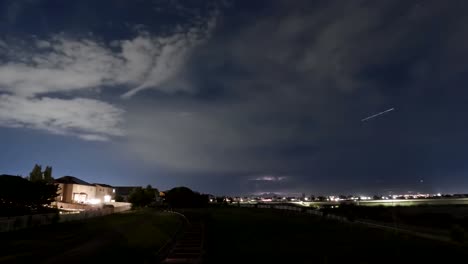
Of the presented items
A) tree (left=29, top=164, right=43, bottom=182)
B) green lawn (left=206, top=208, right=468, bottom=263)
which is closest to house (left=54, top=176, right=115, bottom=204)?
tree (left=29, top=164, right=43, bottom=182)

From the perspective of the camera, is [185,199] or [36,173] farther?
[185,199]

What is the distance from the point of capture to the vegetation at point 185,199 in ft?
470

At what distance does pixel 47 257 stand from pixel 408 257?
89.8 feet

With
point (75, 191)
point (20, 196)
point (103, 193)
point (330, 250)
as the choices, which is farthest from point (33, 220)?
point (103, 193)

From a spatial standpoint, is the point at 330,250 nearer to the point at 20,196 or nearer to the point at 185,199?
the point at 20,196

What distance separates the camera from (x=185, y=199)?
471 ft

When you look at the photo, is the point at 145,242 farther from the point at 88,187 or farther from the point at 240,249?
the point at 88,187

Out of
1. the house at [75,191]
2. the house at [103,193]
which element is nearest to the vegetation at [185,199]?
the house at [103,193]

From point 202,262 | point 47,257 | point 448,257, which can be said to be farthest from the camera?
point 448,257

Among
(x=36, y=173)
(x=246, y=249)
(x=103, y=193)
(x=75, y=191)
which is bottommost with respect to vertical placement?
(x=246, y=249)

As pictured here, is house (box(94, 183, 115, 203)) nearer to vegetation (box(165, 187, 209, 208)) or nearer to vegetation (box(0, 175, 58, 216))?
vegetation (box(165, 187, 209, 208))

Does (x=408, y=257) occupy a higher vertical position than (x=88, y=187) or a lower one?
lower

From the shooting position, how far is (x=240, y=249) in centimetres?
2872

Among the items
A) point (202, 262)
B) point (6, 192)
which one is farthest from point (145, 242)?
point (6, 192)
